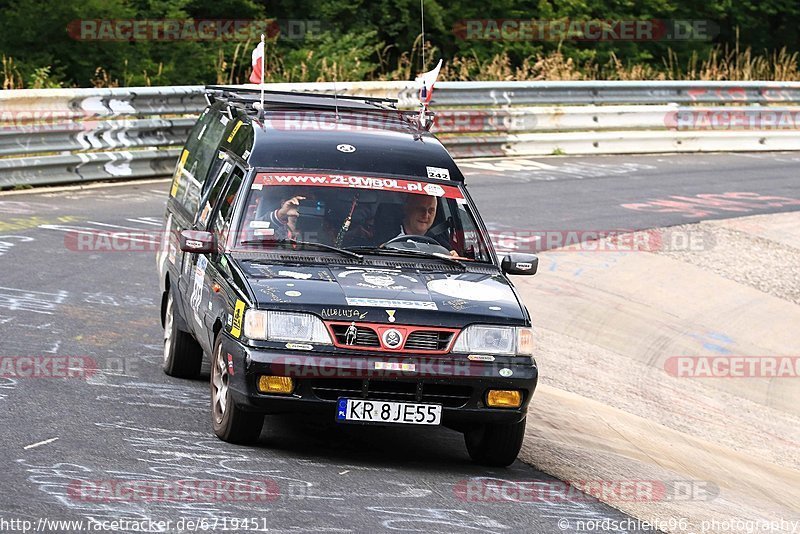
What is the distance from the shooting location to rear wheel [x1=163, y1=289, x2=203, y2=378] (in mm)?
9922

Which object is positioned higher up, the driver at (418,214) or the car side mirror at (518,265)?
the driver at (418,214)

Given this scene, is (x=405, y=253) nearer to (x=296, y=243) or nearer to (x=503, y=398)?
(x=296, y=243)

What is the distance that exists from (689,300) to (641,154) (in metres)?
9.93

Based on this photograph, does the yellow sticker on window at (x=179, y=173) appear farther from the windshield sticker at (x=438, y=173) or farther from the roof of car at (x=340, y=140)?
the windshield sticker at (x=438, y=173)

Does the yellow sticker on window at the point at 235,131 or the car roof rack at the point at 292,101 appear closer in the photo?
the yellow sticker on window at the point at 235,131

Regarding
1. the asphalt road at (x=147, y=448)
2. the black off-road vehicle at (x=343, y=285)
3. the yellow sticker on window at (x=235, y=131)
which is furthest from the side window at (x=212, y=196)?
the asphalt road at (x=147, y=448)

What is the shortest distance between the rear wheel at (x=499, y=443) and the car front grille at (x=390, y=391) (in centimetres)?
43

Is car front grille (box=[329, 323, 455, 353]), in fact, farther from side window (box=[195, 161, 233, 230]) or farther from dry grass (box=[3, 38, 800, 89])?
dry grass (box=[3, 38, 800, 89])

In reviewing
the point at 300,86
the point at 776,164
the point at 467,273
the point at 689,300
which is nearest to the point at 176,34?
the point at 300,86

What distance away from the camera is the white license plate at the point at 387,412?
25.4 ft

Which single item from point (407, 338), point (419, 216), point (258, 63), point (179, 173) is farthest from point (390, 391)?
point (258, 63)

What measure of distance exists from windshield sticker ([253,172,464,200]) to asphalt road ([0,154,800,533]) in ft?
4.89

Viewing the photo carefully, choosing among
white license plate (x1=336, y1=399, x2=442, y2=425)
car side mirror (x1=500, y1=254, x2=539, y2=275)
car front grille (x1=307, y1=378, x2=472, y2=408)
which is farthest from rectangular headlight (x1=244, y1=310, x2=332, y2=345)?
car side mirror (x1=500, y1=254, x2=539, y2=275)

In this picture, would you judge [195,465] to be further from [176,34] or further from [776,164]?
[176,34]
